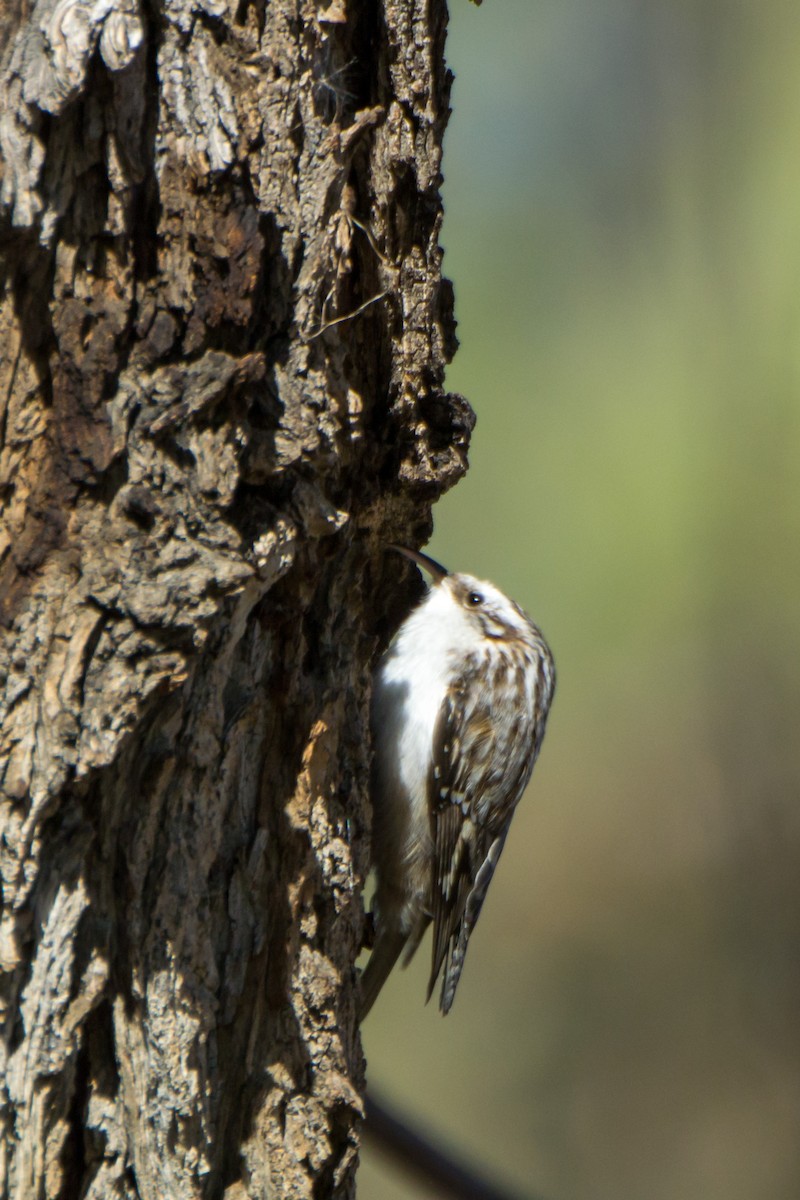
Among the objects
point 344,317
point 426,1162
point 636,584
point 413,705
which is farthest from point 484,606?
point 636,584

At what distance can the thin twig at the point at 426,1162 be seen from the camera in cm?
176

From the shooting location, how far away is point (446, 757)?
2836 millimetres

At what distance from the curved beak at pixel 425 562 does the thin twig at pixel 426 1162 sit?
99 centimetres

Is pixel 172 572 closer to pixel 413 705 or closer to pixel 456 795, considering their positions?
pixel 413 705

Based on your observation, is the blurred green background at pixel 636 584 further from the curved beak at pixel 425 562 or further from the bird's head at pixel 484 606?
the curved beak at pixel 425 562

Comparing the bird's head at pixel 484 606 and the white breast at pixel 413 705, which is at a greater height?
the bird's head at pixel 484 606

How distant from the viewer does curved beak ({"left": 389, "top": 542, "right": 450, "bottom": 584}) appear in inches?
91.2

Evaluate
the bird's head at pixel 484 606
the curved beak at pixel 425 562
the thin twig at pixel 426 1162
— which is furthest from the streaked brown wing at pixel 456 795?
the thin twig at pixel 426 1162

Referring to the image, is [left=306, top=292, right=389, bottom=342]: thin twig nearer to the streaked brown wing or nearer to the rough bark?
the rough bark

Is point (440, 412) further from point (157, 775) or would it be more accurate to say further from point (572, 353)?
point (572, 353)

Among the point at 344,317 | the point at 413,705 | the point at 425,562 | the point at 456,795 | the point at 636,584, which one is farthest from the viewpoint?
the point at 636,584

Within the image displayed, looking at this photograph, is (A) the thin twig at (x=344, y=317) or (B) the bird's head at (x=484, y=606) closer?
(A) the thin twig at (x=344, y=317)

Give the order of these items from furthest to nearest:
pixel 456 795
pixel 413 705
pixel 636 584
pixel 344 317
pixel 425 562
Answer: pixel 636 584 < pixel 456 795 < pixel 413 705 < pixel 425 562 < pixel 344 317

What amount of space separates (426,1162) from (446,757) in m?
1.15
